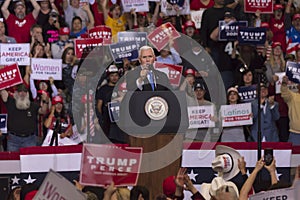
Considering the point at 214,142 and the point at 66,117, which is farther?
the point at 66,117

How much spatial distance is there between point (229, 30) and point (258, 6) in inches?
43.7

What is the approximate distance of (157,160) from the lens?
1313 cm

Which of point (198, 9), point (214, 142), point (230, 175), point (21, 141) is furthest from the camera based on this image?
point (198, 9)

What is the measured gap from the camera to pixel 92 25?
19125 mm

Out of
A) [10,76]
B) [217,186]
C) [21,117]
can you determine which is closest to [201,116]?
[21,117]

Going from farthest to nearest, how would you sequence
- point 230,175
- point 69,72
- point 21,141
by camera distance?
point 69,72, point 21,141, point 230,175

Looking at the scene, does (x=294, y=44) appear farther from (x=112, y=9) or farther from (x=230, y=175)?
(x=230, y=175)

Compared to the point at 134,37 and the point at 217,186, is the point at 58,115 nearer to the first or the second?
the point at 134,37

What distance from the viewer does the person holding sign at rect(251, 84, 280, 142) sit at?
16719 millimetres

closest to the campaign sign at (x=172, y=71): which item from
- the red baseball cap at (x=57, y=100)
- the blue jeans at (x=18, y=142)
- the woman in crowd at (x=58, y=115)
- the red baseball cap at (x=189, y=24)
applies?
the woman in crowd at (x=58, y=115)

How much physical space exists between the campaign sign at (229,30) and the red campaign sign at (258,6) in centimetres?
80

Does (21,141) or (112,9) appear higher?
(112,9)

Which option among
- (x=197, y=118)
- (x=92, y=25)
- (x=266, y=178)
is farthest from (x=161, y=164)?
(x=92, y=25)

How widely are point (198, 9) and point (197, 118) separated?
429cm
